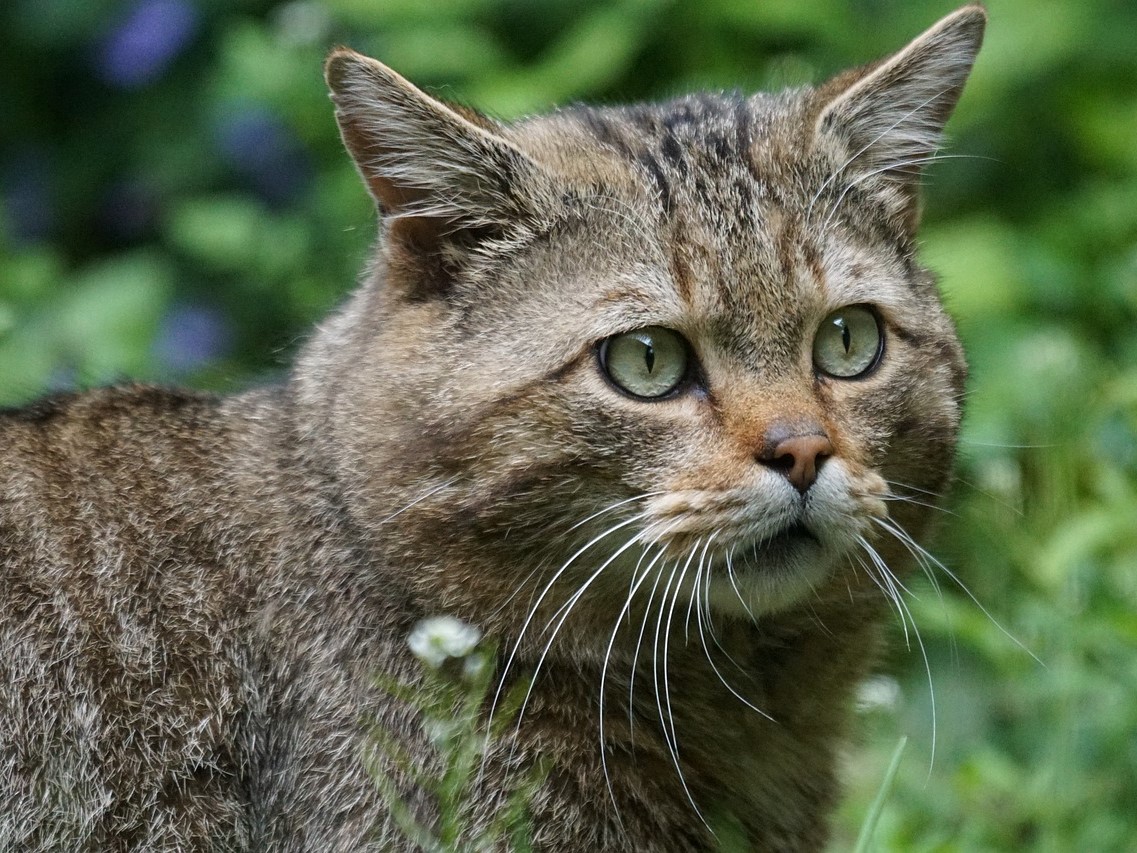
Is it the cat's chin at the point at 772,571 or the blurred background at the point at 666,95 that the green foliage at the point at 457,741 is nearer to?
the cat's chin at the point at 772,571

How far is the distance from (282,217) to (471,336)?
320cm

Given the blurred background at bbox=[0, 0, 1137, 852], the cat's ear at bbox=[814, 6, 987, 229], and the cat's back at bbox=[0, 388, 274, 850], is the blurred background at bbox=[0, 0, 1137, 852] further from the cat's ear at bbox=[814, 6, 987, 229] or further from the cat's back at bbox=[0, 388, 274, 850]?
the cat's ear at bbox=[814, 6, 987, 229]

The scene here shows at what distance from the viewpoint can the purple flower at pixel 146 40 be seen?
604 centimetres

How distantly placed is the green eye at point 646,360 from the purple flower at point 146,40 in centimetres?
391

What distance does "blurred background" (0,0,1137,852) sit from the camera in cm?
390

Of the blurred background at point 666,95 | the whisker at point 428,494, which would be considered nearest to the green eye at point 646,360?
the whisker at point 428,494

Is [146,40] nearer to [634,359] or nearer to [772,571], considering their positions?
[634,359]

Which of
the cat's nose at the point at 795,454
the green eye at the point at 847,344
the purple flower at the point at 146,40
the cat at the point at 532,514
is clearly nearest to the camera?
the cat's nose at the point at 795,454

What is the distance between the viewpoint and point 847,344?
285 centimetres

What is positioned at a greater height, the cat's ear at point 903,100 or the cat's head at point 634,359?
the cat's ear at point 903,100

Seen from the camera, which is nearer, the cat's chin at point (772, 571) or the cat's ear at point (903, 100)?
the cat's chin at point (772, 571)

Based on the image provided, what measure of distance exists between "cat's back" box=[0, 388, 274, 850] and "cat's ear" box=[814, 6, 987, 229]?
1.36 metres

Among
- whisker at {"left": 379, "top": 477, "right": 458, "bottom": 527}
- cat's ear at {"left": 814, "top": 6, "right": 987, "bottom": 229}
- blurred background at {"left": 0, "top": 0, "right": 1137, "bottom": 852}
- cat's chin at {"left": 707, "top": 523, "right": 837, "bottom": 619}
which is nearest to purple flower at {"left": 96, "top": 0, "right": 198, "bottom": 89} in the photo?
blurred background at {"left": 0, "top": 0, "right": 1137, "bottom": 852}

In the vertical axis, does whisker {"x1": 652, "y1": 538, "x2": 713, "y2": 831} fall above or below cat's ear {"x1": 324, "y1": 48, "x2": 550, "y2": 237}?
below
